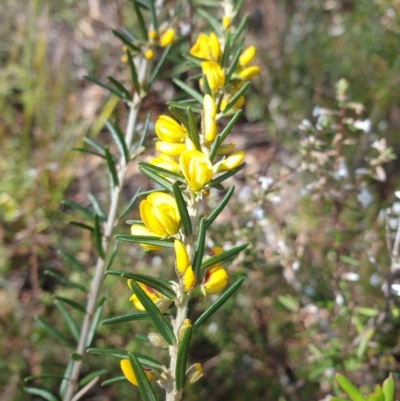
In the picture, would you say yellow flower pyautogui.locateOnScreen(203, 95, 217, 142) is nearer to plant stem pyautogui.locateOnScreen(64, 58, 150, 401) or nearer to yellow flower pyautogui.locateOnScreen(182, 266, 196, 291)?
yellow flower pyautogui.locateOnScreen(182, 266, 196, 291)

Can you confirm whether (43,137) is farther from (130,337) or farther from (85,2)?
(130,337)

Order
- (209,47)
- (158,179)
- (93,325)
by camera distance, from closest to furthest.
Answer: (158,179) → (209,47) → (93,325)

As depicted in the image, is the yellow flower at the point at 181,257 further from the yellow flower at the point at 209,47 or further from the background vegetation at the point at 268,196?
the background vegetation at the point at 268,196

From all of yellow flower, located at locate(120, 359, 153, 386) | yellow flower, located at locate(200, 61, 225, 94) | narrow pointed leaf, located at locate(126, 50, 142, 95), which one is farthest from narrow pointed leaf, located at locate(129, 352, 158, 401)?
narrow pointed leaf, located at locate(126, 50, 142, 95)

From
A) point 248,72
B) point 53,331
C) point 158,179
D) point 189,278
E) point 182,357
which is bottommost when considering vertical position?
point 53,331

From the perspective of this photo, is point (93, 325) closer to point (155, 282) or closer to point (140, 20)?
point (155, 282)

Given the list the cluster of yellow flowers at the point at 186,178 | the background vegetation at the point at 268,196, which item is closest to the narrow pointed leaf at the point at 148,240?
the cluster of yellow flowers at the point at 186,178

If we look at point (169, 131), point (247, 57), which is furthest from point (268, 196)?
point (169, 131)
